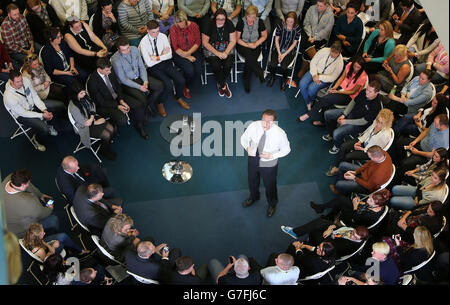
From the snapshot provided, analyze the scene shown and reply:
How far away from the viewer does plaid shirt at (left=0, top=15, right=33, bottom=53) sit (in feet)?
18.9

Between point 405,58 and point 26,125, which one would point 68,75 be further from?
point 405,58

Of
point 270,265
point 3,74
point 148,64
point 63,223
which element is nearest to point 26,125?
point 3,74

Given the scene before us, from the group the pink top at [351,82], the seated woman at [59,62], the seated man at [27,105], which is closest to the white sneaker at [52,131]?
the seated man at [27,105]

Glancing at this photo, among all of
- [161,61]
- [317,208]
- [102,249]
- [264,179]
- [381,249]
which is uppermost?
[161,61]

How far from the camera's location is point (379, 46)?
19.4 feet

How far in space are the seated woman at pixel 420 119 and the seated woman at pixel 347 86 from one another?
2.32 feet

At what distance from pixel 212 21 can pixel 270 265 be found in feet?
12.0

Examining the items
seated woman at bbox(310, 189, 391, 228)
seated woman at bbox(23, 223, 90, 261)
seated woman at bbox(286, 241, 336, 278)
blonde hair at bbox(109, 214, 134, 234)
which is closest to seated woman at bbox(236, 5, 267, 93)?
seated woman at bbox(310, 189, 391, 228)

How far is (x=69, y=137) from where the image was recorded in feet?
19.6

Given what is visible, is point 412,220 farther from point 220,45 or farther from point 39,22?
point 39,22

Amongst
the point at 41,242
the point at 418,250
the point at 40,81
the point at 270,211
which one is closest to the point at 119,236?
the point at 41,242

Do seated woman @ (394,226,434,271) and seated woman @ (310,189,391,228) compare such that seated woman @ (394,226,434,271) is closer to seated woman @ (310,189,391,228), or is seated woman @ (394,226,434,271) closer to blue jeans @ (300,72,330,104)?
seated woman @ (310,189,391,228)

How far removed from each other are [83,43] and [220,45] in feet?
6.51

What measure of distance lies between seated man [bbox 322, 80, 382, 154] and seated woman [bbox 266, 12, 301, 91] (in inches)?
45.7
